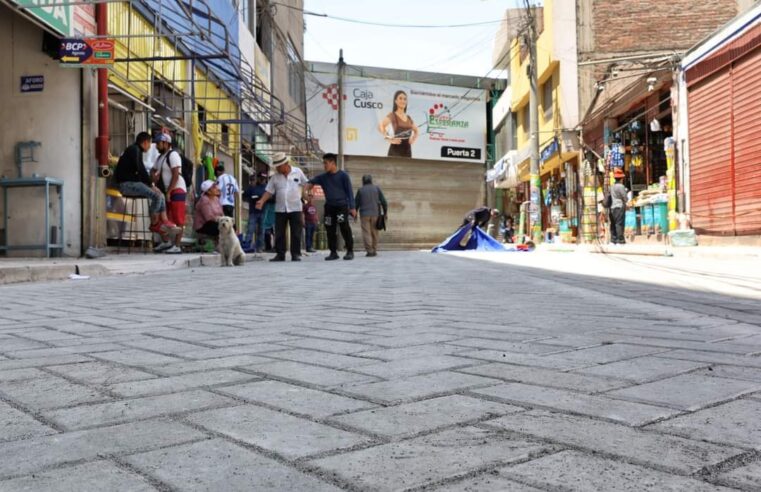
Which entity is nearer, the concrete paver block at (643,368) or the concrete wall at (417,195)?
the concrete paver block at (643,368)

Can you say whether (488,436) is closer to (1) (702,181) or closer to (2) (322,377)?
(2) (322,377)

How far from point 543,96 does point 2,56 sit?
2117 centimetres

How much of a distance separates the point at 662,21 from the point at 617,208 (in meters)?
8.19

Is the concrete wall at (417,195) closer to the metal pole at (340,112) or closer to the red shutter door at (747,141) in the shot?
the metal pole at (340,112)

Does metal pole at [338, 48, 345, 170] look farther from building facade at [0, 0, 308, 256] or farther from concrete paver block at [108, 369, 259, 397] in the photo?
concrete paver block at [108, 369, 259, 397]

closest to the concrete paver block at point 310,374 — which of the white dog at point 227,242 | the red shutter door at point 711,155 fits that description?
the white dog at point 227,242

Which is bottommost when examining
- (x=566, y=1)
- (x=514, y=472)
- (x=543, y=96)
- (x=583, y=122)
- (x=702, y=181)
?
(x=514, y=472)

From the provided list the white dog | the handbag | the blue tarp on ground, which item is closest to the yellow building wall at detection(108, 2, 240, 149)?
the white dog

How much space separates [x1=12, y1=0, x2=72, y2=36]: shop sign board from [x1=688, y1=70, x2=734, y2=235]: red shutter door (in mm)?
12167

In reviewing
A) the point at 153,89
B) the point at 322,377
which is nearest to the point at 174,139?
the point at 153,89

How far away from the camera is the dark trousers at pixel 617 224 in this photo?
17172 millimetres

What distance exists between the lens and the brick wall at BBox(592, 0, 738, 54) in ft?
69.6

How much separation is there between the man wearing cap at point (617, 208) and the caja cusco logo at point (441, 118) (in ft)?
53.7

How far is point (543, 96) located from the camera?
2670 centimetres
